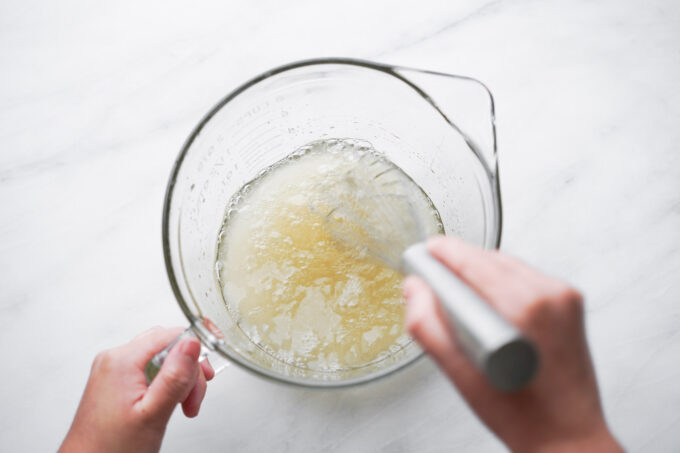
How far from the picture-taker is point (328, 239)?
89 cm

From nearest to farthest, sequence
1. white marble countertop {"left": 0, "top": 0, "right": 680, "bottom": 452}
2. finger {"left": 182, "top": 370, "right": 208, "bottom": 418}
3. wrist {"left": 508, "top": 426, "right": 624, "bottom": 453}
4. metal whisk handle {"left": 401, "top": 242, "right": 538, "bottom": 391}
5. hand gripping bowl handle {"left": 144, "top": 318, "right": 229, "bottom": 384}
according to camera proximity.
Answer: metal whisk handle {"left": 401, "top": 242, "right": 538, "bottom": 391}
wrist {"left": 508, "top": 426, "right": 624, "bottom": 453}
hand gripping bowl handle {"left": 144, "top": 318, "right": 229, "bottom": 384}
finger {"left": 182, "top": 370, "right": 208, "bottom": 418}
white marble countertop {"left": 0, "top": 0, "right": 680, "bottom": 452}

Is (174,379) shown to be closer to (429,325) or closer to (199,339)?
(199,339)

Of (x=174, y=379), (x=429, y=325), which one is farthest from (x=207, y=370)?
(x=429, y=325)

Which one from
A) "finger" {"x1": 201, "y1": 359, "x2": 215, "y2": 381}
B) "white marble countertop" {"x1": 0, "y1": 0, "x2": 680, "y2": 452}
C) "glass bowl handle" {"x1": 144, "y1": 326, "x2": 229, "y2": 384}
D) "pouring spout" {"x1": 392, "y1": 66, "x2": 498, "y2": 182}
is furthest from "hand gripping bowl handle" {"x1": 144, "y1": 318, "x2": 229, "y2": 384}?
"pouring spout" {"x1": 392, "y1": 66, "x2": 498, "y2": 182}

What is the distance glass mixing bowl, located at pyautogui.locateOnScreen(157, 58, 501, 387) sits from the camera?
0.74m

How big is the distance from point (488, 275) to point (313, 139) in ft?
1.93

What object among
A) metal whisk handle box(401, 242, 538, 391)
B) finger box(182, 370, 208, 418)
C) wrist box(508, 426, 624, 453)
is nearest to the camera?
metal whisk handle box(401, 242, 538, 391)

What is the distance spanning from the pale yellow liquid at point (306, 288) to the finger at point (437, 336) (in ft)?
1.20

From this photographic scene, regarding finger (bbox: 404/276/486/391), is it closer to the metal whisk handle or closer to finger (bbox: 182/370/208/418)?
the metal whisk handle

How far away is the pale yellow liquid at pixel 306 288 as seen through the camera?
33.7 inches

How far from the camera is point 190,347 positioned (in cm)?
70

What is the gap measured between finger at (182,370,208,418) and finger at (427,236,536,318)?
21.3 inches

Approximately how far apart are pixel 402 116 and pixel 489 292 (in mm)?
504

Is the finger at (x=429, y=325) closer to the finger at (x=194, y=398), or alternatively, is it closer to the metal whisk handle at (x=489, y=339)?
the metal whisk handle at (x=489, y=339)
